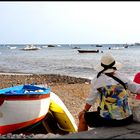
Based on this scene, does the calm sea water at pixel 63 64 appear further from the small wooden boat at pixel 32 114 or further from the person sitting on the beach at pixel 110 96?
the person sitting on the beach at pixel 110 96

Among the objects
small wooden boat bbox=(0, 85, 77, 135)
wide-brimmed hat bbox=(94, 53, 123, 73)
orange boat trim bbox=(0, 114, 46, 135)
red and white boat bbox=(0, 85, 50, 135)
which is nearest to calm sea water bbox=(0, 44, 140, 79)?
small wooden boat bbox=(0, 85, 77, 135)

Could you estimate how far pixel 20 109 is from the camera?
9.51 metres

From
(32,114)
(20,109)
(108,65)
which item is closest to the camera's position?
(108,65)

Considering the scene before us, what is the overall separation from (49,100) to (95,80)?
4198 millimetres

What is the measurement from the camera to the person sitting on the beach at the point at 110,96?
6.49 metres

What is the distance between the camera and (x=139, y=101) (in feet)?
23.9

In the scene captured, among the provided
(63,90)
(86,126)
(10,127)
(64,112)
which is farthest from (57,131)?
(63,90)

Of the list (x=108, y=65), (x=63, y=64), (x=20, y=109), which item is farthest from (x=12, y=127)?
(x=63, y=64)

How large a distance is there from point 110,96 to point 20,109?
3.55 m

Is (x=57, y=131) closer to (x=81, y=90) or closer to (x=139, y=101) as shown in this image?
(x=139, y=101)

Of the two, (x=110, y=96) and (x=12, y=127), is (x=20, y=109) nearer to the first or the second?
(x=12, y=127)

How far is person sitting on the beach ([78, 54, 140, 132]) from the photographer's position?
21.3 feet

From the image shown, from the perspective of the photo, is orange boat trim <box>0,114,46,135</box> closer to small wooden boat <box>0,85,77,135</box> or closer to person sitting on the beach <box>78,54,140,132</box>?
small wooden boat <box>0,85,77,135</box>

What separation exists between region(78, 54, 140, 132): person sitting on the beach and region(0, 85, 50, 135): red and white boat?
9.77 ft
